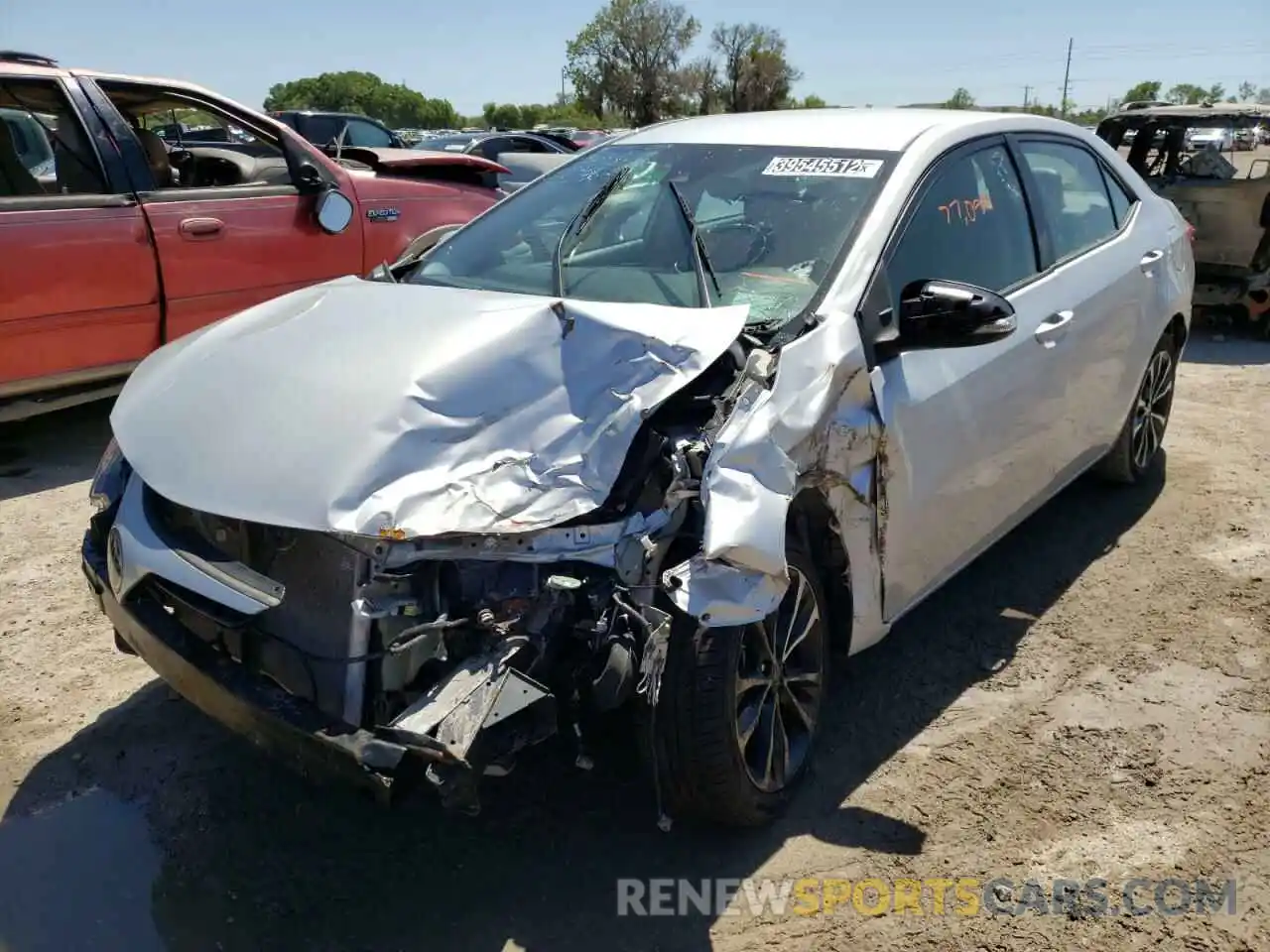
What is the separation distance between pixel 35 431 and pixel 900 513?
16.6 ft

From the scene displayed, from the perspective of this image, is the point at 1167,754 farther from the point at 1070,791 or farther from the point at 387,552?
the point at 387,552

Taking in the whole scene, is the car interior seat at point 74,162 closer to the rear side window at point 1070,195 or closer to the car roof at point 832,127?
the car roof at point 832,127

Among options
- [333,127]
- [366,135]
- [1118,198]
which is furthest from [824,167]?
[366,135]

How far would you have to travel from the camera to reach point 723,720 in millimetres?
2518

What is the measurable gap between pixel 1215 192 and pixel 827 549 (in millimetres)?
7260

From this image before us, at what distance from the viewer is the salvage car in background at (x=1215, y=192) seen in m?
8.34

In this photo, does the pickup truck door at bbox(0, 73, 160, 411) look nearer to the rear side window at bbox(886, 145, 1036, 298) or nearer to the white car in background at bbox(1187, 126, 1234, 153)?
the rear side window at bbox(886, 145, 1036, 298)

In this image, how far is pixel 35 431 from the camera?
6.01 m

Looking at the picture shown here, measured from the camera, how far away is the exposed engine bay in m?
2.26

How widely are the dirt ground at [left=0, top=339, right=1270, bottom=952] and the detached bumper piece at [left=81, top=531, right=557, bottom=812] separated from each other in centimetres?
49

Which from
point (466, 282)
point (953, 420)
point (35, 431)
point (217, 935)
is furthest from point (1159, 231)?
point (35, 431)

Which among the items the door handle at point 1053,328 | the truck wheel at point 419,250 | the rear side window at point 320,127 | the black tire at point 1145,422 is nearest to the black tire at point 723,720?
the door handle at point 1053,328

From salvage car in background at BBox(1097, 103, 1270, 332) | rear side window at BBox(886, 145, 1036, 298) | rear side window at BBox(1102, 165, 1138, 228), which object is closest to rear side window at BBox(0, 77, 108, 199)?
rear side window at BBox(886, 145, 1036, 298)

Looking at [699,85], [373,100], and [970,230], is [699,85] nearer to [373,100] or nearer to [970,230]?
[373,100]
